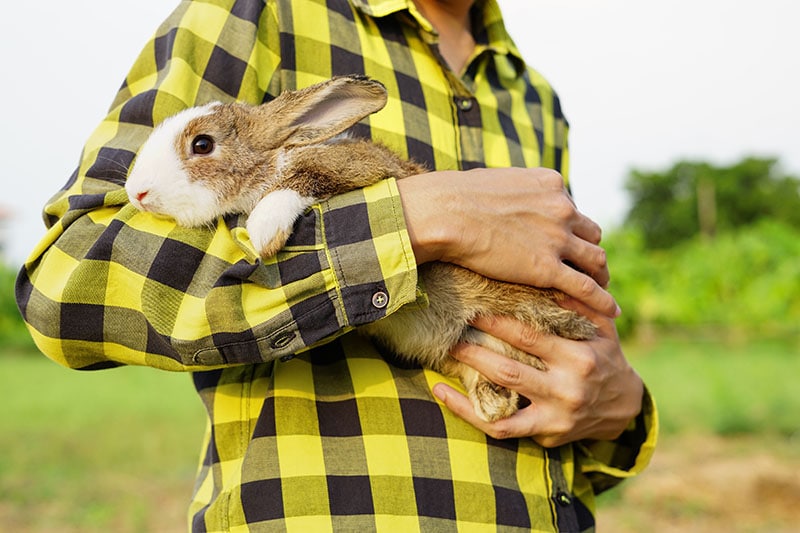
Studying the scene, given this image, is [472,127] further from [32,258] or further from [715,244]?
[715,244]

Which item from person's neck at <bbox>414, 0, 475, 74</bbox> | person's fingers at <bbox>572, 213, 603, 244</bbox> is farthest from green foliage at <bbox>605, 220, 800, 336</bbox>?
person's fingers at <bbox>572, 213, 603, 244</bbox>

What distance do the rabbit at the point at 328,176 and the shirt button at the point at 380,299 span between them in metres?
0.26

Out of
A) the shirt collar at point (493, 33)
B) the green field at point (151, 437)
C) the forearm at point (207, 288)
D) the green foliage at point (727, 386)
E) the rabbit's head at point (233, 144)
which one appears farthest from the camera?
the green foliage at point (727, 386)

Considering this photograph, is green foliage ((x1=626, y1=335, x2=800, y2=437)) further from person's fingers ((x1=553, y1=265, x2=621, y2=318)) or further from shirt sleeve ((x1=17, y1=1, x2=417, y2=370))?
shirt sleeve ((x1=17, y1=1, x2=417, y2=370))

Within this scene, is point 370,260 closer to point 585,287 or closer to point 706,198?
point 585,287

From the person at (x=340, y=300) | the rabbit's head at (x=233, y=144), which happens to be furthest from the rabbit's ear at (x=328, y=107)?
the person at (x=340, y=300)

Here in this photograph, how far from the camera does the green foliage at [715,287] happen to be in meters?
14.9

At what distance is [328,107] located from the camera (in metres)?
1.77

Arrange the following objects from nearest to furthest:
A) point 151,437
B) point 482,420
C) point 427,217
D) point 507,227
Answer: point 427,217, point 507,227, point 482,420, point 151,437

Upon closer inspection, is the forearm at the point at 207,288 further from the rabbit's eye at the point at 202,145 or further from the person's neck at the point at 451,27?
the person's neck at the point at 451,27

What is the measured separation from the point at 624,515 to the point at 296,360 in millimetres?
5704

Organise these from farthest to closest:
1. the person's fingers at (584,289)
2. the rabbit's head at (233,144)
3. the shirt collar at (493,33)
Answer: the shirt collar at (493,33), the person's fingers at (584,289), the rabbit's head at (233,144)

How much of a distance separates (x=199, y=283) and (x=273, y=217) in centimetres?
20

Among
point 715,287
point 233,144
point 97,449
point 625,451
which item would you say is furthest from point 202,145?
point 715,287
